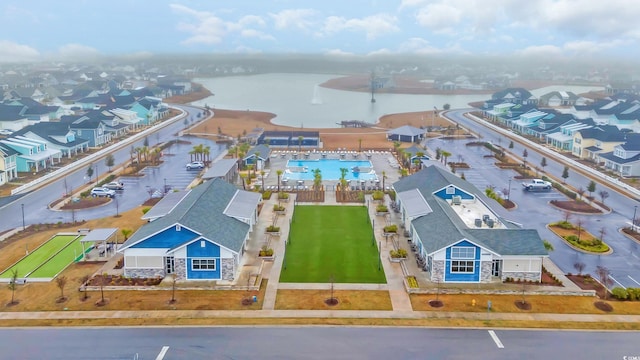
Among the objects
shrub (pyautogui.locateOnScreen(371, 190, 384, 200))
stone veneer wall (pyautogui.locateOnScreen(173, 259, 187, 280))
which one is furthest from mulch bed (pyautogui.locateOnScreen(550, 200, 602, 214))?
stone veneer wall (pyautogui.locateOnScreen(173, 259, 187, 280))

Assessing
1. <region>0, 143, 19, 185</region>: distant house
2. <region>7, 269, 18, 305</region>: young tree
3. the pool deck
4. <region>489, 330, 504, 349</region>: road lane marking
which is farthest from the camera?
the pool deck

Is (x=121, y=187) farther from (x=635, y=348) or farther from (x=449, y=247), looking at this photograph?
(x=635, y=348)

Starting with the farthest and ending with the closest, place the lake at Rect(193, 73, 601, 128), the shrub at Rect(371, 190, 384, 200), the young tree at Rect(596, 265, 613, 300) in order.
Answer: the lake at Rect(193, 73, 601, 128)
the shrub at Rect(371, 190, 384, 200)
the young tree at Rect(596, 265, 613, 300)

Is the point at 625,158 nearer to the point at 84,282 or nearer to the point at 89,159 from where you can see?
the point at 84,282

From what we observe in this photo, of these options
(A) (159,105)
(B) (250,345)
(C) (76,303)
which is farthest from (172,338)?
(A) (159,105)

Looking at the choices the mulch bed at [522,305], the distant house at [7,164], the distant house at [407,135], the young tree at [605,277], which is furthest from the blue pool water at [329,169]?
the mulch bed at [522,305]

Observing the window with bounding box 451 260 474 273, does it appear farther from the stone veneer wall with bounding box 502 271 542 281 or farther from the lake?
the lake

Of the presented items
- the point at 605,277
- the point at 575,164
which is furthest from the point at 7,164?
the point at 575,164
